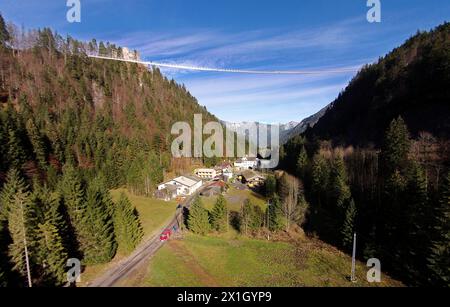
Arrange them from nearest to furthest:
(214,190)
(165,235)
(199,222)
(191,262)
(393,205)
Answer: (191,262) → (393,205) → (165,235) → (199,222) → (214,190)

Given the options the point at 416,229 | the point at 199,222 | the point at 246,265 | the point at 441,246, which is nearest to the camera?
the point at 441,246

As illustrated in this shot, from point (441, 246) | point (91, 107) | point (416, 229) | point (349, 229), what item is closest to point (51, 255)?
point (349, 229)

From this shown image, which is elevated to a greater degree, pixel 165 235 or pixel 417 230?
pixel 417 230

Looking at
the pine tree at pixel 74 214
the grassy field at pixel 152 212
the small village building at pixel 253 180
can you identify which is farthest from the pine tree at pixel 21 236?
the small village building at pixel 253 180

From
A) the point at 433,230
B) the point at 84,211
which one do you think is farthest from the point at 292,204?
the point at 84,211

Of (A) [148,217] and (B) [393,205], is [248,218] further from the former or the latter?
(B) [393,205]

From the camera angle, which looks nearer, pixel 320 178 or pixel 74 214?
pixel 74 214

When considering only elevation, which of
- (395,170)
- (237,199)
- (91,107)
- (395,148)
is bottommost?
(237,199)
